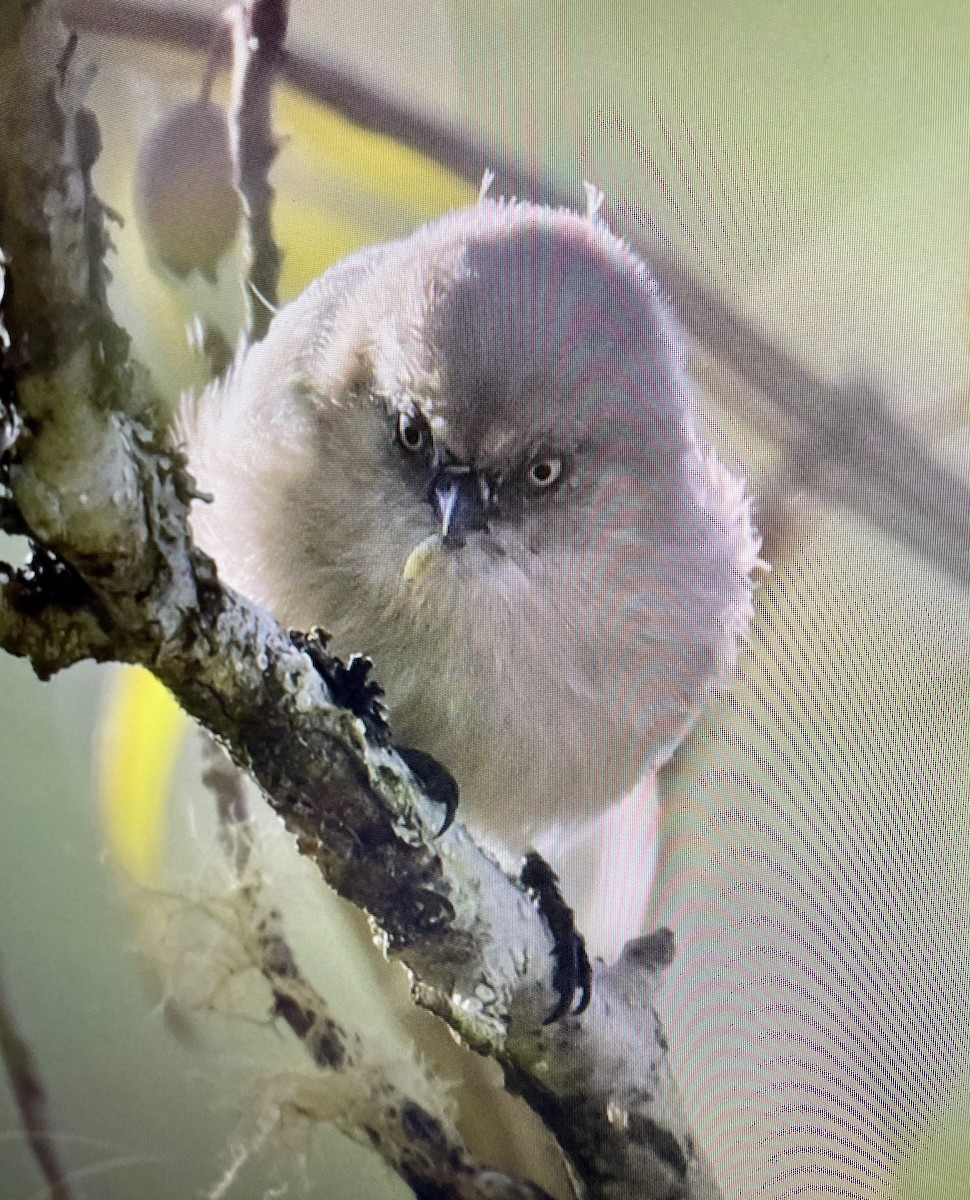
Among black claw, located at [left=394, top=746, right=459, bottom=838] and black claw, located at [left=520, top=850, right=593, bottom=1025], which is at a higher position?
black claw, located at [left=394, top=746, right=459, bottom=838]

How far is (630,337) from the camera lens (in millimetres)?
904

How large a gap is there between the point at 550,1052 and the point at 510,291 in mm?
691

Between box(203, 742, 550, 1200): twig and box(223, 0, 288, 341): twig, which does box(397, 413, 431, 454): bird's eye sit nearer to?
box(223, 0, 288, 341): twig

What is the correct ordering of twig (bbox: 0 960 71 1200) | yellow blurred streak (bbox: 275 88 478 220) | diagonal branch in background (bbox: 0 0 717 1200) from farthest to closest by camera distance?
twig (bbox: 0 960 71 1200), yellow blurred streak (bbox: 275 88 478 220), diagonal branch in background (bbox: 0 0 717 1200)

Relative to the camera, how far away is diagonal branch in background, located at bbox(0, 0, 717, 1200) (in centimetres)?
80

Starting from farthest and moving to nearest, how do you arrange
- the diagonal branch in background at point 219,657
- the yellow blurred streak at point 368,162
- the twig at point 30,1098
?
1. the twig at point 30,1098
2. the yellow blurred streak at point 368,162
3. the diagonal branch in background at point 219,657

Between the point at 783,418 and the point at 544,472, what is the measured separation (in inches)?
8.0

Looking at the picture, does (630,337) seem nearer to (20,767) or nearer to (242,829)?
(242,829)

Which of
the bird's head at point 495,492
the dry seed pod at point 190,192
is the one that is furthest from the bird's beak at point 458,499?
the dry seed pod at point 190,192

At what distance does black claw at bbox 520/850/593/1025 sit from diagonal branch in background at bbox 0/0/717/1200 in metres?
0.01

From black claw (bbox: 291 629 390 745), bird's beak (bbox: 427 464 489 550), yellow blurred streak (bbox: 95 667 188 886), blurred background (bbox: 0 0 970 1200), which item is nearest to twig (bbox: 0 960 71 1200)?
yellow blurred streak (bbox: 95 667 188 886)

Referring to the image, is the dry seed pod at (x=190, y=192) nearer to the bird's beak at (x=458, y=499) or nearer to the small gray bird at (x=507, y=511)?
the small gray bird at (x=507, y=511)

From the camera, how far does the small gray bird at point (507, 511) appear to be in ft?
2.93

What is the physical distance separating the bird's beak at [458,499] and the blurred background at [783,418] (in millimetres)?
207
